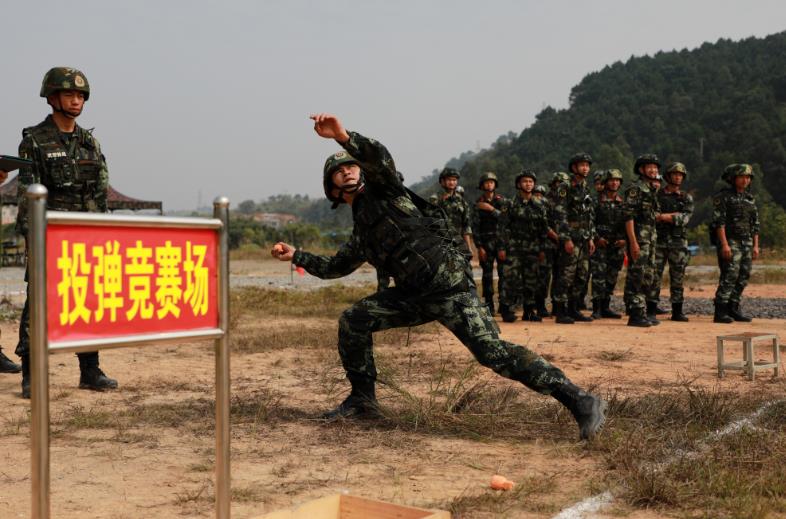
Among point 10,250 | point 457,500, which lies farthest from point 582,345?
point 10,250

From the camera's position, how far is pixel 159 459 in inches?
169

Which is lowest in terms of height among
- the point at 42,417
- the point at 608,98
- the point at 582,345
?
the point at 582,345

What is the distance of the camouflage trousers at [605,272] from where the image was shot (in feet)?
38.5

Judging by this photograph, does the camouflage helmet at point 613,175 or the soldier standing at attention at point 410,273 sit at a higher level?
the camouflage helmet at point 613,175

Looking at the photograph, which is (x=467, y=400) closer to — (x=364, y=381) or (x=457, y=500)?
(x=364, y=381)

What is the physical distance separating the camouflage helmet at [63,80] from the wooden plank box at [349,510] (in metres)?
3.88

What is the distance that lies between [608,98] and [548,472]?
83.3 meters

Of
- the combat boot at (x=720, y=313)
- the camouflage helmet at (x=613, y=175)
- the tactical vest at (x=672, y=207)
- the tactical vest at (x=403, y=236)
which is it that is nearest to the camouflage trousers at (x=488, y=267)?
the camouflage helmet at (x=613, y=175)

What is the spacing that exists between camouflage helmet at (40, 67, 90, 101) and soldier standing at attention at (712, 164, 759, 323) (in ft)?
26.1

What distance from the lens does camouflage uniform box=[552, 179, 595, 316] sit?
11.2m

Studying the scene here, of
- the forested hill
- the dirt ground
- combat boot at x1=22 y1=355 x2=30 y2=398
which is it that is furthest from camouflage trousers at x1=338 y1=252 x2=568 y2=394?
the forested hill

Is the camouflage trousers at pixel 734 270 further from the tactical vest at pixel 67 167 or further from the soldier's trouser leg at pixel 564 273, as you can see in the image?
the tactical vest at pixel 67 167

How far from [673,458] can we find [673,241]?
7.52 m

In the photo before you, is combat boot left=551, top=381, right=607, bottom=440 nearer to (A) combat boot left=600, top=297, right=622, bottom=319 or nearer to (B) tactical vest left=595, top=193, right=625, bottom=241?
(B) tactical vest left=595, top=193, right=625, bottom=241
